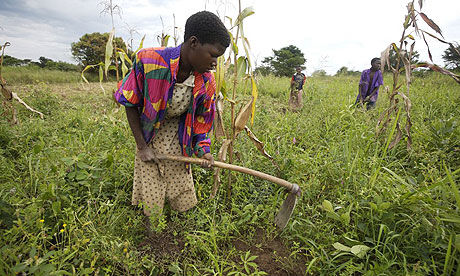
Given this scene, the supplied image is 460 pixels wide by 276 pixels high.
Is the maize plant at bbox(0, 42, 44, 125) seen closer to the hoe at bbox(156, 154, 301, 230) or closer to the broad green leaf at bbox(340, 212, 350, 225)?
the hoe at bbox(156, 154, 301, 230)

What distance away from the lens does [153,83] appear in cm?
124

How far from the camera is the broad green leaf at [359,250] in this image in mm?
1260

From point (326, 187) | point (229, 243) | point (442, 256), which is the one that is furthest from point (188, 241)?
point (442, 256)

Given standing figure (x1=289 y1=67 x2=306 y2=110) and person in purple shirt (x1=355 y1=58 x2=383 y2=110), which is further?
standing figure (x1=289 y1=67 x2=306 y2=110)

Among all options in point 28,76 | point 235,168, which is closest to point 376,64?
point 235,168

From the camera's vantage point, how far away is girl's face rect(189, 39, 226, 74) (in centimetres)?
114

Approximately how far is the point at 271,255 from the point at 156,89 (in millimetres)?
1224

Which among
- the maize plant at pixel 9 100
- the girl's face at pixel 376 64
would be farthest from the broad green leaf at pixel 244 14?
the girl's face at pixel 376 64

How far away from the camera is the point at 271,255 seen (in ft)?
4.66

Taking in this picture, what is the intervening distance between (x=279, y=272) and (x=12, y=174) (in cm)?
214

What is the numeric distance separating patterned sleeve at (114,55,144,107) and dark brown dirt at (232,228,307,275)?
1110 mm

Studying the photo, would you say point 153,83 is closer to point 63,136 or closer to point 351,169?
point 351,169

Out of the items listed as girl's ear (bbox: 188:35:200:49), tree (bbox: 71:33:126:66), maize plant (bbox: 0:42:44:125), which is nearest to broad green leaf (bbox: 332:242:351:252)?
girl's ear (bbox: 188:35:200:49)

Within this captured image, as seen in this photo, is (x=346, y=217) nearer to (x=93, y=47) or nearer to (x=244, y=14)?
(x=244, y=14)
